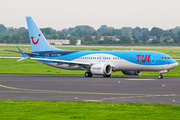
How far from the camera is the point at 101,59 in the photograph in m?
51.7

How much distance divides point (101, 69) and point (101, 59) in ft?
10.6

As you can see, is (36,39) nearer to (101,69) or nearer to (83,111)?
(101,69)

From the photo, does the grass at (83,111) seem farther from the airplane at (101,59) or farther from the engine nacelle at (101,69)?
the airplane at (101,59)

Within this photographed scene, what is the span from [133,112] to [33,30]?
40.3 metres

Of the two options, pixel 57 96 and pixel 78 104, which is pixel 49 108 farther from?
pixel 57 96

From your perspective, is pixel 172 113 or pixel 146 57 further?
pixel 146 57

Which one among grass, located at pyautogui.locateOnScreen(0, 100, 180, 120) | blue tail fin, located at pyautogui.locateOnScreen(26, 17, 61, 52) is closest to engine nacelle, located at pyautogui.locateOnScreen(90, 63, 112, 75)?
blue tail fin, located at pyautogui.locateOnScreen(26, 17, 61, 52)

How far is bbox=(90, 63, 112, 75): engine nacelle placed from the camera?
48.8 metres

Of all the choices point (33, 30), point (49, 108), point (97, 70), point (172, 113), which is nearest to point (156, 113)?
point (172, 113)

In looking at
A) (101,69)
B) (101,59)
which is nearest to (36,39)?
(101,59)

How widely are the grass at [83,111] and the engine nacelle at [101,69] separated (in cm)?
2586

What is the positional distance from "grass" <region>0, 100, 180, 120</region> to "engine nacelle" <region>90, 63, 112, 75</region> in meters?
25.9

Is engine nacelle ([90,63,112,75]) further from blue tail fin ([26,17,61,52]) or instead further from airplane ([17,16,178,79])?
blue tail fin ([26,17,61,52])

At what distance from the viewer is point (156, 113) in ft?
62.1
